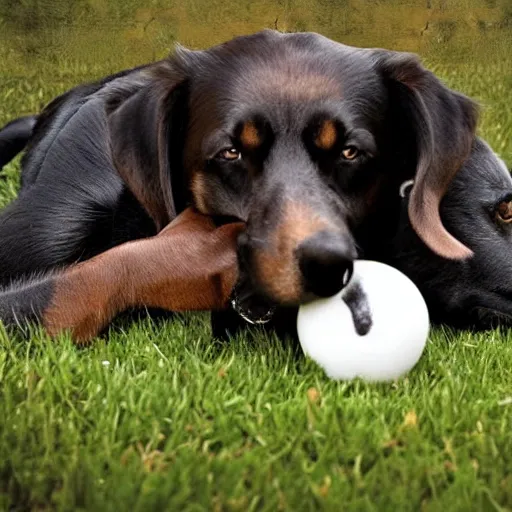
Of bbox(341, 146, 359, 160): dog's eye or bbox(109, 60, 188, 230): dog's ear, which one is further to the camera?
bbox(109, 60, 188, 230): dog's ear

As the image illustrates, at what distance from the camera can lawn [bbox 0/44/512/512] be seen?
2105 millimetres

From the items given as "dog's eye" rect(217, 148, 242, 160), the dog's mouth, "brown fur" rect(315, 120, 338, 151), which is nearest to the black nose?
the dog's mouth

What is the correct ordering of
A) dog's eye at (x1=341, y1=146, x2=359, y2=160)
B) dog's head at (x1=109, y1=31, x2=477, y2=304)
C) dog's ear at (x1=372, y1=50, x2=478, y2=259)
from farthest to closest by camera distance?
dog's ear at (x1=372, y1=50, x2=478, y2=259) < dog's eye at (x1=341, y1=146, x2=359, y2=160) < dog's head at (x1=109, y1=31, x2=477, y2=304)

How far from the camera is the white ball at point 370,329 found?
281 cm

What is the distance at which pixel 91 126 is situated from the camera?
384cm

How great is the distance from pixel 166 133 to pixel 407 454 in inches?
57.9

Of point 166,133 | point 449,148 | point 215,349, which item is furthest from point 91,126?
point 449,148

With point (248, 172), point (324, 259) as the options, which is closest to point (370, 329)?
point (324, 259)

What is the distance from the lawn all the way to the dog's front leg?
0.11 metres

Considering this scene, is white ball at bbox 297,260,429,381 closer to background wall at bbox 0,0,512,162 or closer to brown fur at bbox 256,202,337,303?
brown fur at bbox 256,202,337,303

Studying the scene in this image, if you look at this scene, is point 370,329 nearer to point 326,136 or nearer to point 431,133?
point 326,136

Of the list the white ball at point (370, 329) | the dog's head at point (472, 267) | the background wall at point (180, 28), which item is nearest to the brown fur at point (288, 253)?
the white ball at point (370, 329)

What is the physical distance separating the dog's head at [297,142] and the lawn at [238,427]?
332 mm

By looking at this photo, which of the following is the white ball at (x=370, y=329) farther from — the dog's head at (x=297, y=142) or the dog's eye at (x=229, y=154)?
the dog's eye at (x=229, y=154)
